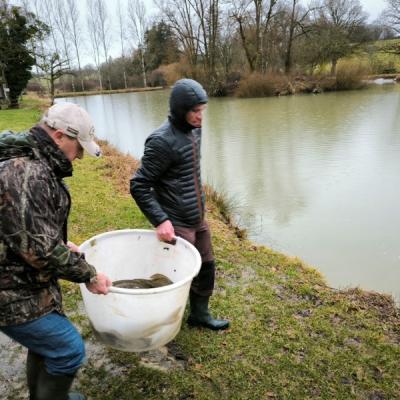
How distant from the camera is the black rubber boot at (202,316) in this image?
8.45 ft

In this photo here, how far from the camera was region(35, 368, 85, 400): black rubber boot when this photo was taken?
1601 mm

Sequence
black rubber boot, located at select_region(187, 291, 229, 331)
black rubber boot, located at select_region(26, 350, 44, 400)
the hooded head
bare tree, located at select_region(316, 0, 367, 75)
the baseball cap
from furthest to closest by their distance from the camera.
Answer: bare tree, located at select_region(316, 0, 367, 75) < black rubber boot, located at select_region(187, 291, 229, 331) < the hooded head < black rubber boot, located at select_region(26, 350, 44, 400) < the baseball cap

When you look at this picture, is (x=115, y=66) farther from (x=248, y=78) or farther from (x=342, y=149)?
(x=342, y=149)

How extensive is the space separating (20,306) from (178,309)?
29.9 inches

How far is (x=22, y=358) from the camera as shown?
7.65 feet

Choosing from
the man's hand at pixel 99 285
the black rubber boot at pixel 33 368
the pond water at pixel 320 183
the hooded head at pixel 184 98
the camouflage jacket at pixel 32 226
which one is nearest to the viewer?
the camouflage jacket at pixel 32 226

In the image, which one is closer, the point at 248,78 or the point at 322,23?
the point at 248,78

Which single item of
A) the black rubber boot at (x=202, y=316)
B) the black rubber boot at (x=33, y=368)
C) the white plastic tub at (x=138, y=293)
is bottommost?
the black rubber boot at (x=202, y=316)

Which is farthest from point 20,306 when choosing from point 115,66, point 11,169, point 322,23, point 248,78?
point 115,66

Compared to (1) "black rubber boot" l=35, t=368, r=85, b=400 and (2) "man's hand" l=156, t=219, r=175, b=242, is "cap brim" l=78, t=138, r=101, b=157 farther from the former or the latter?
(1) "black rubber boot" l=35, t=368, r=85, b=400

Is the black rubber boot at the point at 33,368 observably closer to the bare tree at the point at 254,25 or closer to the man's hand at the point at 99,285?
the man's hand at the point at 99,285

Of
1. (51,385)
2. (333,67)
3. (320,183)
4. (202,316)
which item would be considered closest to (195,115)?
(202,316)

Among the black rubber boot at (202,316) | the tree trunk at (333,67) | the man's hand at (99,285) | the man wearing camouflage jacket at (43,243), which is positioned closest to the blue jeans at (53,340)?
the man wearing camouflage jacket at (43,243)

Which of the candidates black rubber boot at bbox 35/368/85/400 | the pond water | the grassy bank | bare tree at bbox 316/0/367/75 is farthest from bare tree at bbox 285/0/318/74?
black rubber boot at bbox 35/368/85/400
